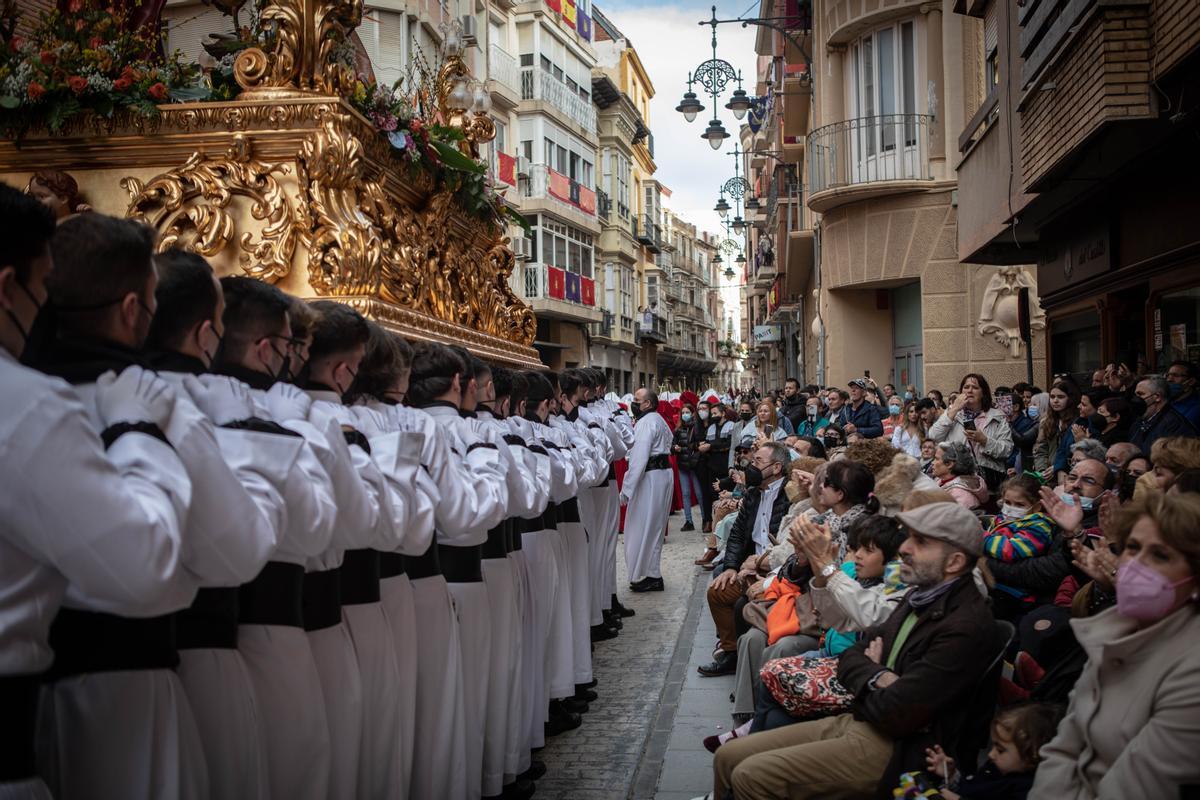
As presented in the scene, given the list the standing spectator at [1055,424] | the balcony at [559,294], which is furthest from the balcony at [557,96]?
the standing spectator at [1055,424]

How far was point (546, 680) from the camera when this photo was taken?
635 centimetres

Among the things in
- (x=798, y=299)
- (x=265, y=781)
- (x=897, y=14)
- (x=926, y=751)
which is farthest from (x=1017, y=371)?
(x=798, y=299)

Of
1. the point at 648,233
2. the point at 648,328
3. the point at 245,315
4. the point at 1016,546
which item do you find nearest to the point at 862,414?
the point at 1016,546

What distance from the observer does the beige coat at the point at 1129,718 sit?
2730 mm

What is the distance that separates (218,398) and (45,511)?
90cm

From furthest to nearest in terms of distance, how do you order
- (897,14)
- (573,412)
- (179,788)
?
(897,14), (573,412), (179,788)

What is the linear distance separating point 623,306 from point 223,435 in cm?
4471

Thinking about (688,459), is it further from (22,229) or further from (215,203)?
(22,229)

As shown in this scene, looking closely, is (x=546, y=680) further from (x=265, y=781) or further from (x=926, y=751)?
(x=265, y=781)

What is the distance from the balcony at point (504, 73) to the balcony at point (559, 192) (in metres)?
2.50

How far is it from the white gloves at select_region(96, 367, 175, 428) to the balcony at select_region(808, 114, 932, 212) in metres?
15.2

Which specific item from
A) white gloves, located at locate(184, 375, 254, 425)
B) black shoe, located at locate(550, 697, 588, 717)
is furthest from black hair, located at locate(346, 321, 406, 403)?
black shoe, located at locate(550, 697, 588, 717)

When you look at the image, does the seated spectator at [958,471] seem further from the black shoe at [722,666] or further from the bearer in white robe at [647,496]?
the bearer in white robe at [647,496]

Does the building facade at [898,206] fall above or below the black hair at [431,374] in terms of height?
above
